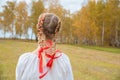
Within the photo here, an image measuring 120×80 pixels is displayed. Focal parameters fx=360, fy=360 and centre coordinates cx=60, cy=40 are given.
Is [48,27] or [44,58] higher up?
[48,27]

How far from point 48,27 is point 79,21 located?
190 ft

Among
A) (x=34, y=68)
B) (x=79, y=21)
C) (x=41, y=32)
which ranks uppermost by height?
(x=79, y=21)

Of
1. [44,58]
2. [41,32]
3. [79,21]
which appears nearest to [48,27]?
[41,32]

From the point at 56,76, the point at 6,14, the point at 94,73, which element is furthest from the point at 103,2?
the point at 56,76

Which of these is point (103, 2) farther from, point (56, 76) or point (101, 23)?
point (56, 76)

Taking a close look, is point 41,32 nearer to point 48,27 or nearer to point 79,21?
point 48,27

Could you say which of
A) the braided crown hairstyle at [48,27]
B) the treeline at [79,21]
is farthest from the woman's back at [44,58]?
the treeline at [79,21]

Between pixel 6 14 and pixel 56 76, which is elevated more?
pixel 6 14

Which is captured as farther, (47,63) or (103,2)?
(103,2)

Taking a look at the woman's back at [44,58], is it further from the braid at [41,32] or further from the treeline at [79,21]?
the treeline at [79,21]

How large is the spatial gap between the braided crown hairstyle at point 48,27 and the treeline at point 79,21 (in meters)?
52.6

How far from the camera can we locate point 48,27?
3.14 m

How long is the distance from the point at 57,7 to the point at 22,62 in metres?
62.3

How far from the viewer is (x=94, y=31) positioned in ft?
185
